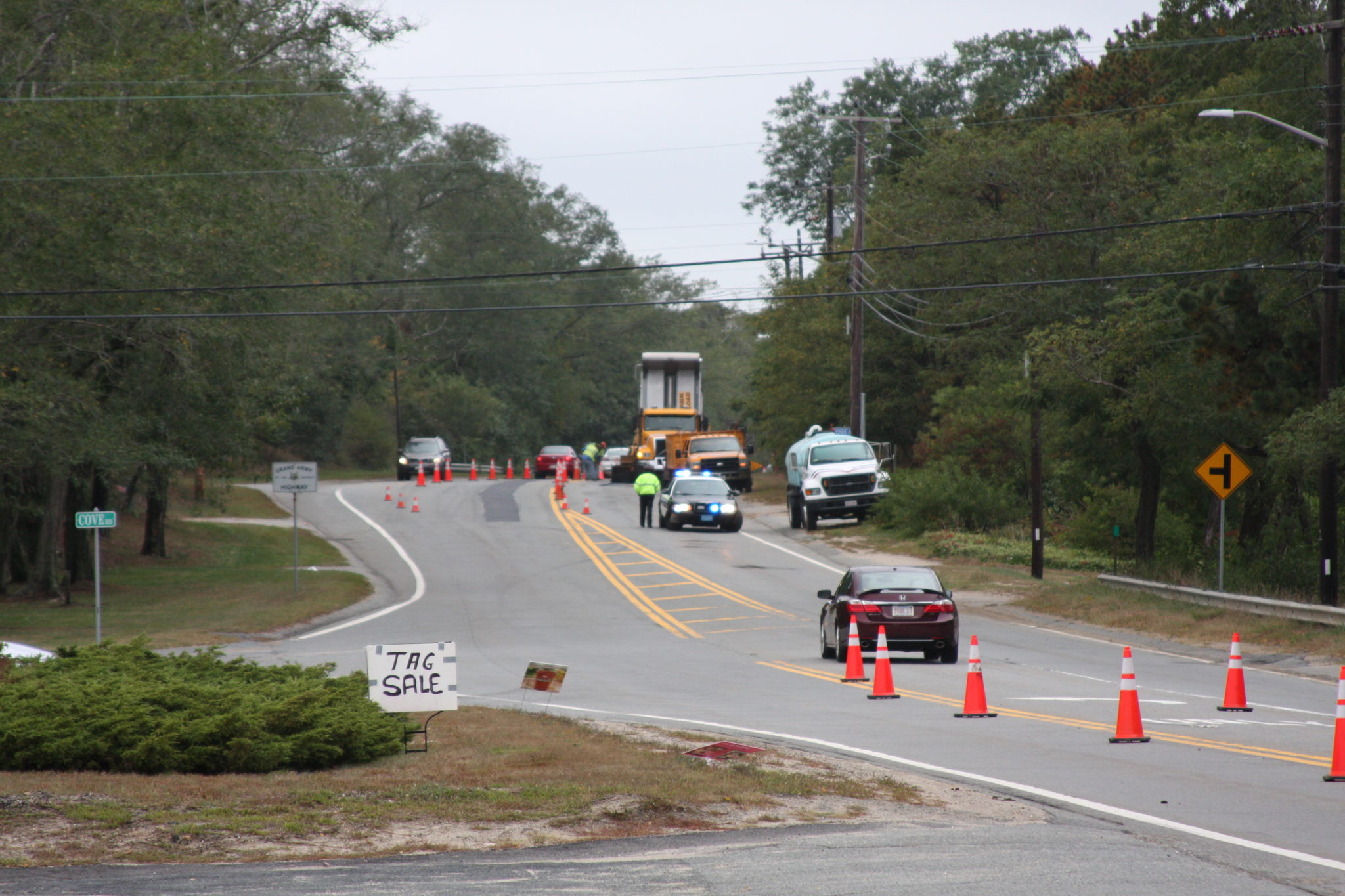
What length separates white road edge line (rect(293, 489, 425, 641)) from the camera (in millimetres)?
25156

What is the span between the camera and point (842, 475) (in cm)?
4206

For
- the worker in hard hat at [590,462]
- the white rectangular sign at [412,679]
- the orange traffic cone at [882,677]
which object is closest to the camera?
the white rectangular sign at [412,679]

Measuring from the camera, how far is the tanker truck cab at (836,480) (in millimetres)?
42000

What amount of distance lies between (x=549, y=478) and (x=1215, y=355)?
45.2 meters

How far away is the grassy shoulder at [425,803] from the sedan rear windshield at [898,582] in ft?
27.8

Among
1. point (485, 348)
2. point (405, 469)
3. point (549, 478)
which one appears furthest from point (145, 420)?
point (485, 348)

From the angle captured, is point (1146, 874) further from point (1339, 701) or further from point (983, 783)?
point (1339, 701)

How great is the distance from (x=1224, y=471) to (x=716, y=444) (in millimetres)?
29095

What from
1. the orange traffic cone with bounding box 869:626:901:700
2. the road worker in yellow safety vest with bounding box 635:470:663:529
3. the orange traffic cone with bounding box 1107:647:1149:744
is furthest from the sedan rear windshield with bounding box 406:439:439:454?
the orange traffic cone with bounding box 1107:647:1149:744

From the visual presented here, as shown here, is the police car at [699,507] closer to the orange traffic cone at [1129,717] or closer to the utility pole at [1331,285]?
the utility pole at [1331,285]

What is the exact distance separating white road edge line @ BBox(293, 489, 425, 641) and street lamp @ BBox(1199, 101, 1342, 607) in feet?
54.8

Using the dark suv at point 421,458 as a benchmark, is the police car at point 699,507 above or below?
below

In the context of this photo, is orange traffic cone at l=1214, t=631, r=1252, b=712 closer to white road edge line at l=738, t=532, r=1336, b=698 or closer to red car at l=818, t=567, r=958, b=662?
white road edge line at l=738, t=532, r=1336, b=698

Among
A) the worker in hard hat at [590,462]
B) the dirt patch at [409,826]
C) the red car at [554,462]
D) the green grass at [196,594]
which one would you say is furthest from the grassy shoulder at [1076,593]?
the worker in hard hat at [590,462]
